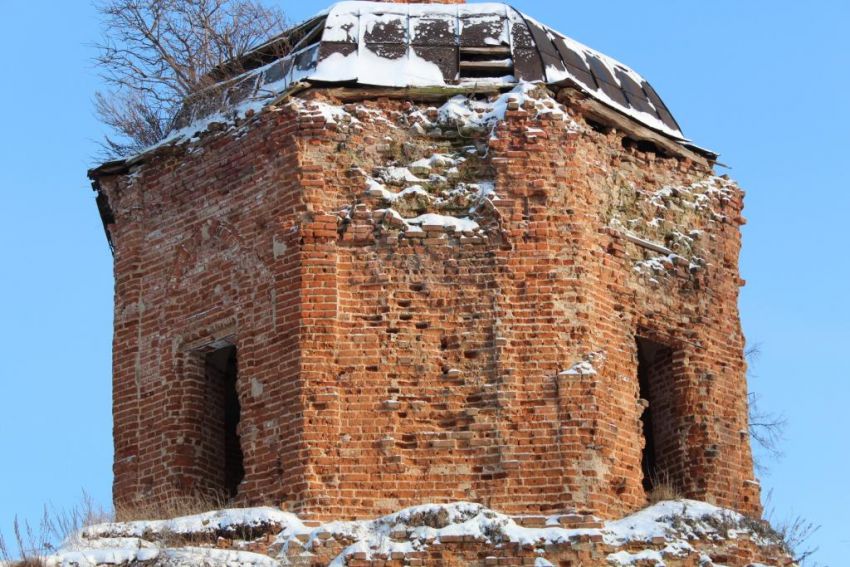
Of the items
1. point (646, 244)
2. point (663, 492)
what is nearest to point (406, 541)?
point (663, 492)

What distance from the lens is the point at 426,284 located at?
12.1 metres

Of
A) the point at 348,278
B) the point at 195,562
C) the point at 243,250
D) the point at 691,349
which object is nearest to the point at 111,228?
the point at 243,250

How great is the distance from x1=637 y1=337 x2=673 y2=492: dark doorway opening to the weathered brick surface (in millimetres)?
39

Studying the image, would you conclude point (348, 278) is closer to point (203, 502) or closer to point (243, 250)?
point (243, 250)

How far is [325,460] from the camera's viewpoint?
11.6 m

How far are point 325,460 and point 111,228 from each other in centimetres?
324

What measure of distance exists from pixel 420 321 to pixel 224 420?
77.2 inches

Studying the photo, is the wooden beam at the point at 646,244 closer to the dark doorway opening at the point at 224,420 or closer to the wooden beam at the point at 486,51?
the wooden beam at the point at 486,51

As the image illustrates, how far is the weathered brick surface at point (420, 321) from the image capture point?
38.3 ft

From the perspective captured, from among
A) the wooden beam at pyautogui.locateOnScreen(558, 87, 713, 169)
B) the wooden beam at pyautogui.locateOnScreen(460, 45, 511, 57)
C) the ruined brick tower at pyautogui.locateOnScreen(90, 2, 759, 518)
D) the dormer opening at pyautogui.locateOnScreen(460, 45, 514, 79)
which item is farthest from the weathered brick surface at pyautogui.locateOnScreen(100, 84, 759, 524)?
the wooden beam at pyautogui.locateOnScreen(460, 45, 511, 57)

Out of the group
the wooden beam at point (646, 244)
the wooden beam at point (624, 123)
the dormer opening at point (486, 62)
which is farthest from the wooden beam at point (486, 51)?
the wooden beam at point (646, 244)

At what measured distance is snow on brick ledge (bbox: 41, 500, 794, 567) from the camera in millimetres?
11000

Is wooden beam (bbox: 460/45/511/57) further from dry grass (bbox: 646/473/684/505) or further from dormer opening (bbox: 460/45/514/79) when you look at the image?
dry grass (bbox: 646/473/684/505)

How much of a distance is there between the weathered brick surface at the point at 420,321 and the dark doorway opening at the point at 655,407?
0.13 ft
